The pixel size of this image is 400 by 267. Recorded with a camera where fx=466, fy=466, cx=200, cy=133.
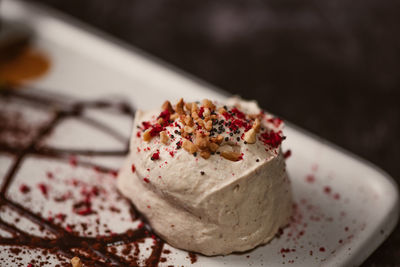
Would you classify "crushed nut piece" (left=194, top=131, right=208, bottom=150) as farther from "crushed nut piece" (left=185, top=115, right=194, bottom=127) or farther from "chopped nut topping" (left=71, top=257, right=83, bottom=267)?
"chopped nut topping" (left=71, top=257, right=83, bottom=267)

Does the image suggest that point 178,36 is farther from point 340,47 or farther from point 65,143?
point 65,143

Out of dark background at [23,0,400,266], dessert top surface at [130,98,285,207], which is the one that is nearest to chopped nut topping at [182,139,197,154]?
dessert top surface at [130,98,285,207]

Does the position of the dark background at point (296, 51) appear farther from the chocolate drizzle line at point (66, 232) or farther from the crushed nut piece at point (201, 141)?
the crushed nut piece at point (201, 141)

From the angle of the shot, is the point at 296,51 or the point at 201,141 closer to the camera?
the point at 201,141

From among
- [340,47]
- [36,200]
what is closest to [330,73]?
[340,47]

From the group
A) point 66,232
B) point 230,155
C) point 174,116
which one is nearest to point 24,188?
point 66,232

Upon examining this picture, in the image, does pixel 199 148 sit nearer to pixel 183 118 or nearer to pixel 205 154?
pixel 205 154
